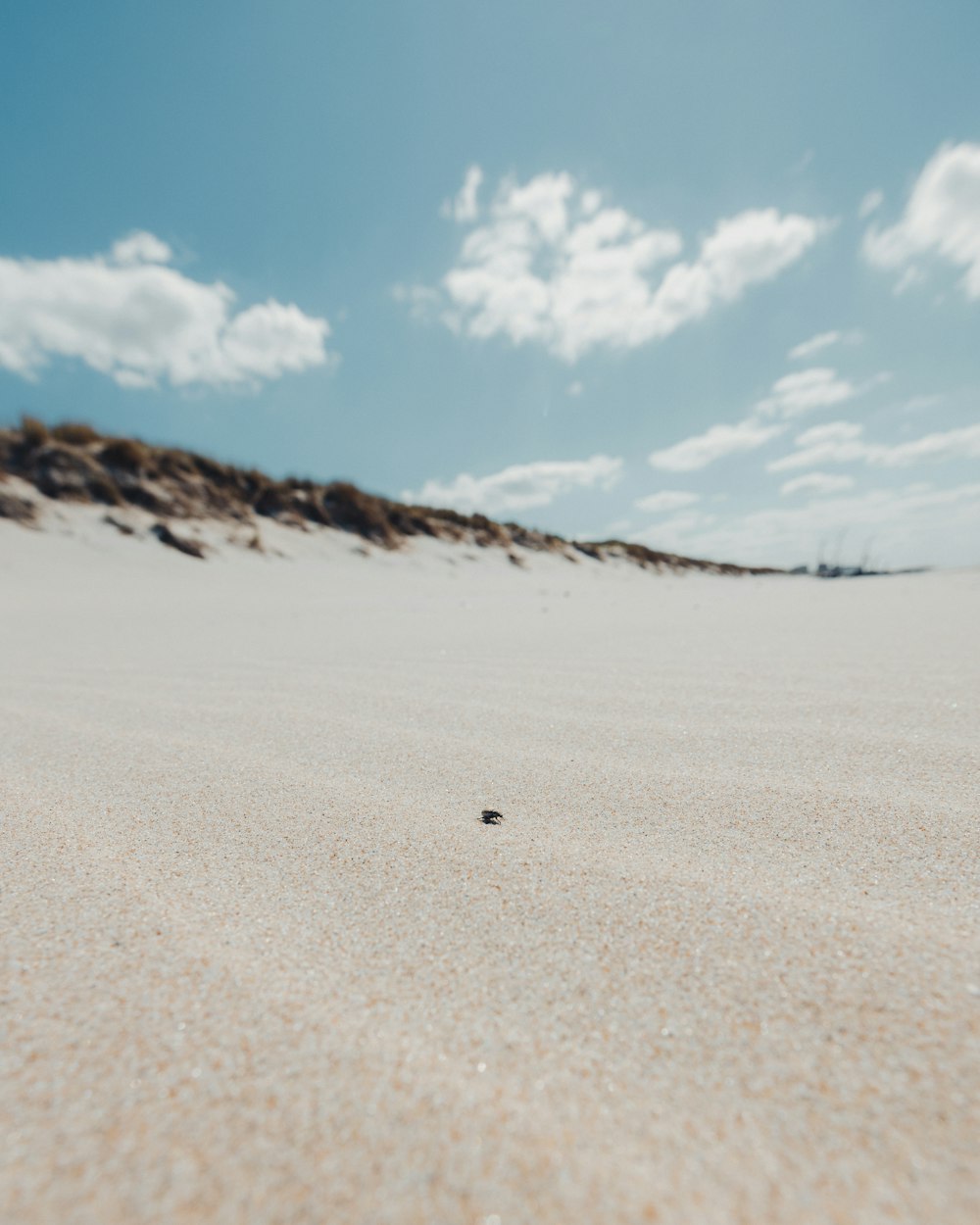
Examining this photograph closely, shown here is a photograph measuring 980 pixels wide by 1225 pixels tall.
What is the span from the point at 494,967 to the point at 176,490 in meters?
10.0

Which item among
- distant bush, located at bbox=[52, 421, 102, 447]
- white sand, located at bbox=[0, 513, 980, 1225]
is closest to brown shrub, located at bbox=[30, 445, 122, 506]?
distant bush, located at bbox=[52, 421, 102, 447]

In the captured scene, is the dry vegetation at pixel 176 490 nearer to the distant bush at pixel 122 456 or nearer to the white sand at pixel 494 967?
the distant bush at pixel 122 456

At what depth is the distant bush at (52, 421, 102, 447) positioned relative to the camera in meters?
8.96

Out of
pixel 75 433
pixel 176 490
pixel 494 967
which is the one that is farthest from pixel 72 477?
pixel 494 967

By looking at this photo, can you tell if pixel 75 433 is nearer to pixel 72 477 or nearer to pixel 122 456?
pixel 122 456

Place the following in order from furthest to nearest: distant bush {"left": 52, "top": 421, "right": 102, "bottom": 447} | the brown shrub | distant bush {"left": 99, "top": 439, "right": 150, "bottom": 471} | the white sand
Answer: distant bush {"left": 52, "top": 421, "right": 102, "bottom": 447}
distant bush {"left": 99, "top": 439, "right": 150, "bottom": 471}
the brown shrub
the white sand

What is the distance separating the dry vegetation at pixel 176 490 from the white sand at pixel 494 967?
728cm

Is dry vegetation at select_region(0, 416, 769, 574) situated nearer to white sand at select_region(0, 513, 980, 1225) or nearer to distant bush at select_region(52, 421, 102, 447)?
distant bush at select_region(52, 421, 102, 447)

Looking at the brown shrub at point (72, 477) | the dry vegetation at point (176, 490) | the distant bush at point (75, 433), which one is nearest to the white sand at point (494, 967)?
the dry vegetation at point (176, 490)

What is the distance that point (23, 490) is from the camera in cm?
731

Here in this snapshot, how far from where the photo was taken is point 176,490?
9047 millimetres

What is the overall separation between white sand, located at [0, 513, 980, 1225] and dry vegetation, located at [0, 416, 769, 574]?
23.9ft

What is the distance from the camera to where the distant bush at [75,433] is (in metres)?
8.96

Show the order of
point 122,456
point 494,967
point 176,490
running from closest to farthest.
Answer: point 494,967 < point 122,456 < point 176,490
